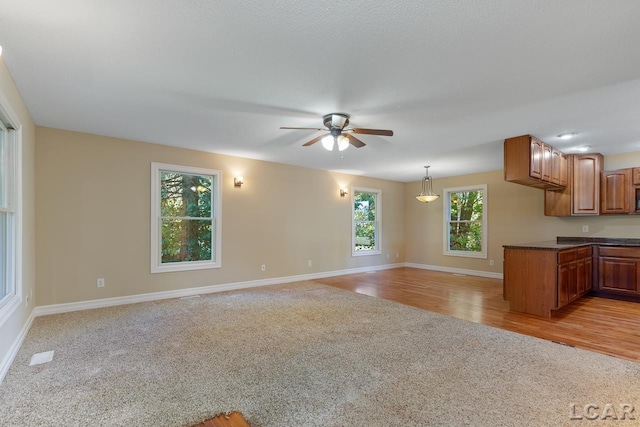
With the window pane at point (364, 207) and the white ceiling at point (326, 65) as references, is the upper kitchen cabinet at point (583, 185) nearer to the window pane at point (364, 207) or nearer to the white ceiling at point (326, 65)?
the white ceiling at point (326, 65)

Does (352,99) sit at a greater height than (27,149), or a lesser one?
greater

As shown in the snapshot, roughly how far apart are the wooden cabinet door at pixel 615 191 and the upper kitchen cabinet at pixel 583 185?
0.09m

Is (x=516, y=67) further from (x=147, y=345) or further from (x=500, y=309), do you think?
(x=147, y=345)

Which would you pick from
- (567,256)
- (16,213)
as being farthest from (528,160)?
(16,213)

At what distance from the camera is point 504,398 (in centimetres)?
204

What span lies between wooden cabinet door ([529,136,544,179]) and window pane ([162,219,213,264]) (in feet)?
16.4

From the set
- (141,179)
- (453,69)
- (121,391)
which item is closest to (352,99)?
(453,69)

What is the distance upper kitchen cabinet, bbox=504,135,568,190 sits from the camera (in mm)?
4105

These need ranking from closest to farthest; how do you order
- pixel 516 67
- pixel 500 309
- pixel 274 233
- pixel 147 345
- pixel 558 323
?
pixel 516 67 → pixel 147 345 → pixel 558 323 → pixel 500 309 → pixel 274 233

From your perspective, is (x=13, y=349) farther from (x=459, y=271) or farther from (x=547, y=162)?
(x=459, y=271)

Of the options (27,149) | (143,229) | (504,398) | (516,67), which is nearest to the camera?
(504,398)

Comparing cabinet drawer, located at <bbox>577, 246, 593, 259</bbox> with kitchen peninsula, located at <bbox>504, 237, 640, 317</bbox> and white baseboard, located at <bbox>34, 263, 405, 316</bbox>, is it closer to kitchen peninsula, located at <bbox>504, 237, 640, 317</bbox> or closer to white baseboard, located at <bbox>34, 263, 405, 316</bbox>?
kitchen peninsula, located at <bbox>504, 237, 640, 317</bbox>

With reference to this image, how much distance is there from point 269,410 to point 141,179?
4.00 m

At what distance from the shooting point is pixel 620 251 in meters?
4.85
